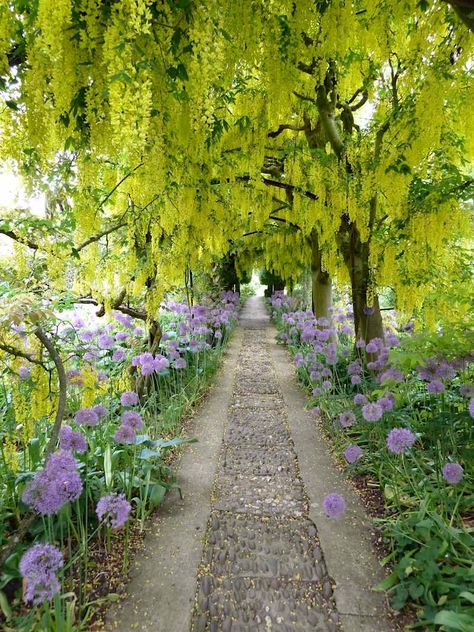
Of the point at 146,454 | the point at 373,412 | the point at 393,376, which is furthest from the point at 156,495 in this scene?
the point at 393,376

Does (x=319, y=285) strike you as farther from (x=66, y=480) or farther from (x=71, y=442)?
(x=66, y=480)

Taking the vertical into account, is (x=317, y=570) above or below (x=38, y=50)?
below

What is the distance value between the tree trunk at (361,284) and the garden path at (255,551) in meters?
1.34

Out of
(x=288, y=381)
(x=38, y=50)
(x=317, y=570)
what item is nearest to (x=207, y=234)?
(x=288, y=381)

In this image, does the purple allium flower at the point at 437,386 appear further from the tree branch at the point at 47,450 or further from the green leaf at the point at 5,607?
the green leaf at the point at 5,607

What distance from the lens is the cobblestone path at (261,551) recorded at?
1.69m

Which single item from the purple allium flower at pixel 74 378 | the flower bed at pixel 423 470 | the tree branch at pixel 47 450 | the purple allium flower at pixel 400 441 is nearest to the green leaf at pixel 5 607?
the tree branch at pixel 47 450

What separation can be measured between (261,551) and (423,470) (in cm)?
115

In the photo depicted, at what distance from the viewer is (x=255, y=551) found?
2.08 meters

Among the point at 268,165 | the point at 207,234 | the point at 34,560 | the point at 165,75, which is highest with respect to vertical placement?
the point at 268,165

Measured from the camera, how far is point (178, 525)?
2309 millimetres

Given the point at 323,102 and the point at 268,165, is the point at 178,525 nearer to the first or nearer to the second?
the point at 323,102

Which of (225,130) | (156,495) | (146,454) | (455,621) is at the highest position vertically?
(225,130)

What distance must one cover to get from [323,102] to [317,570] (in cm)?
403
